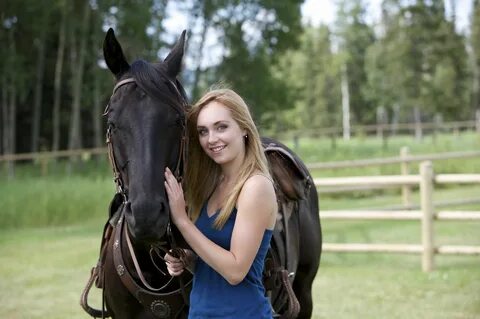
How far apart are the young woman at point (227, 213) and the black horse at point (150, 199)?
95 mm

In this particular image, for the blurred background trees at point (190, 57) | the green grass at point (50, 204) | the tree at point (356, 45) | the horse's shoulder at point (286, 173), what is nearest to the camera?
the horse's shoulder at point (286, 173)

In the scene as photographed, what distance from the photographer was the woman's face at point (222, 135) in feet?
8.56

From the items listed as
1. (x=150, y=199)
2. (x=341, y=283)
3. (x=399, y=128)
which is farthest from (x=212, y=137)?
(x=399, y=128)

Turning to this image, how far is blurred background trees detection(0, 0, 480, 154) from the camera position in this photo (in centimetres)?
2728

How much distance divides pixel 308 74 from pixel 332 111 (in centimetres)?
357

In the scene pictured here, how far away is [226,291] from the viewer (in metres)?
2.57

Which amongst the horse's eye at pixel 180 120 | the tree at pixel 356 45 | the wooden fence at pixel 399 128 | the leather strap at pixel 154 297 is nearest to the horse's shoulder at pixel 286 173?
the leather strap at pixel 154 297

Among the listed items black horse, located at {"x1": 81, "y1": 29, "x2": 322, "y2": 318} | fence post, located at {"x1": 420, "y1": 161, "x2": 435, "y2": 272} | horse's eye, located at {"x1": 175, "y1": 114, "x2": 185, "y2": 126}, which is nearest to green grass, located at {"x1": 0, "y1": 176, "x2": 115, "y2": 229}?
fence post, located at {"x1": 420, "y1": 161, "x2": 435, "y2": 272}

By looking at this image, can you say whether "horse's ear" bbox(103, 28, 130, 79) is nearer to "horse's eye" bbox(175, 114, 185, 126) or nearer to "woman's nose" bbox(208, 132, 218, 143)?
"horse's eye" bbox(175, 114, 185, 126)

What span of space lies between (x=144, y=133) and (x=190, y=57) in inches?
1200

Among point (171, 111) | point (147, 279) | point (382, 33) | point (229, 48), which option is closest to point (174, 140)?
point (171, 111)

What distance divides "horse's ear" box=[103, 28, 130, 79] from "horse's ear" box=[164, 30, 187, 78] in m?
0.17

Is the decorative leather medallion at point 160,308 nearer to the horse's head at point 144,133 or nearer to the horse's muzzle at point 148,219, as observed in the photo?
the horse's head at point 144,133

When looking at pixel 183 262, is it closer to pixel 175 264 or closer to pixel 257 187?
pixel 175 264
